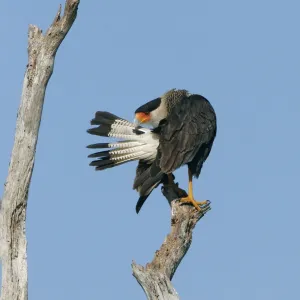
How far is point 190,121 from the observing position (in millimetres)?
8062

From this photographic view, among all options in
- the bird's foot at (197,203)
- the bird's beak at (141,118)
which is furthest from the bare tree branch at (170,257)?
the bird's beak at (141,118)

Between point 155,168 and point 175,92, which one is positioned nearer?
point 155,168

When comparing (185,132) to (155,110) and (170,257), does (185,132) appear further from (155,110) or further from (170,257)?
(170,257)

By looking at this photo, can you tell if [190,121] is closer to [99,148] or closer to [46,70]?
[99,148]

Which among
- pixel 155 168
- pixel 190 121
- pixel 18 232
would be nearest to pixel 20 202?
pixel 18 232

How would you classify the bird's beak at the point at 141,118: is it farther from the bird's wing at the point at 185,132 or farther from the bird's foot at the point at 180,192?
the bird's foot at the point at 180,192

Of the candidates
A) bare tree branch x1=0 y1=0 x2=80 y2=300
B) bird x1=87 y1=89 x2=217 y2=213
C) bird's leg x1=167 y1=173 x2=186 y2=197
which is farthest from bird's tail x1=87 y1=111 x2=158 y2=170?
bare tree branch x1=0 y1=0 x2=80 y2=300

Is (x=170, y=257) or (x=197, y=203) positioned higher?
(x=197, y=203)

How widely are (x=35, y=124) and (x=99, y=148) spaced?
6.78 feet

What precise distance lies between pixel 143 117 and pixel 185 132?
0.44 metres

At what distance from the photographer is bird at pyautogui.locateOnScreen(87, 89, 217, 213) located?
768 cm

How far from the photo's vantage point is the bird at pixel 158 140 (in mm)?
7680

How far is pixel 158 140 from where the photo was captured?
786cm

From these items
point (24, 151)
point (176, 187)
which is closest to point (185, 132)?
point (176, 187)
